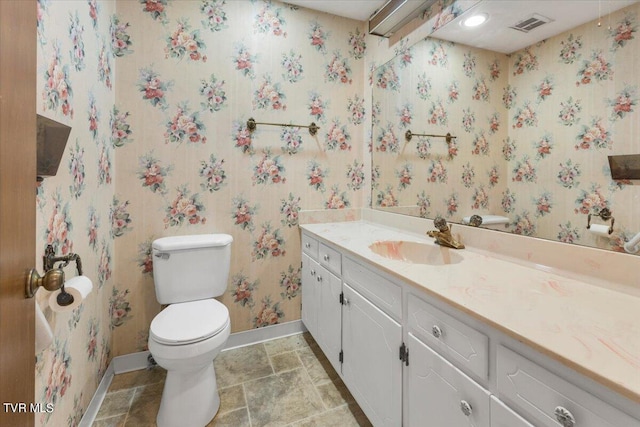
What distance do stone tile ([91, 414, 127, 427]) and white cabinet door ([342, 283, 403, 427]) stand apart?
113cm

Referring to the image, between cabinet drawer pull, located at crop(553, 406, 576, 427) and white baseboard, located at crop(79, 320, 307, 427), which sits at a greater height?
cabinet drawer pull, located at crop(553, 406, 576, 427)

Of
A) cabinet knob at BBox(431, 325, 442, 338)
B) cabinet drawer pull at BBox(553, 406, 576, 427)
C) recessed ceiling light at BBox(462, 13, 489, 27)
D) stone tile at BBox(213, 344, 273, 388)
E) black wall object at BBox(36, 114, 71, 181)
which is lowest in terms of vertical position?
stone tile at BBox(213, 344, 273, 388)

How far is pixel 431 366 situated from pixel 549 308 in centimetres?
38

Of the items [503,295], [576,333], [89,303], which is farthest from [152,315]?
[576,333]

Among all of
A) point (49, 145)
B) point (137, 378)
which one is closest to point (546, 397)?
point (49, 145)

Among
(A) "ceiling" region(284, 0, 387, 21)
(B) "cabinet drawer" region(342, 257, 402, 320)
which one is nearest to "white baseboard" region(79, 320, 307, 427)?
(B) "cabinet drawer" region(342, 257, 402, 320)

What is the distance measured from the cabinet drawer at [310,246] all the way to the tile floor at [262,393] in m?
0.70

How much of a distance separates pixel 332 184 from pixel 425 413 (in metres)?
1.60

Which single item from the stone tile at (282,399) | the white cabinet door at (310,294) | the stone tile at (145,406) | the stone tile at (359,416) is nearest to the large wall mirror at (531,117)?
the white cabinet door at (310,294)

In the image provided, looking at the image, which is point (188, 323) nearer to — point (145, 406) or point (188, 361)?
point (188, 361)

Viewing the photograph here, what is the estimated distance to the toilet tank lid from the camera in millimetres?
1646

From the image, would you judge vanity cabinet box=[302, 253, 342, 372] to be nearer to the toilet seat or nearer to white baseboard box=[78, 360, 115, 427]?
the toilet seat

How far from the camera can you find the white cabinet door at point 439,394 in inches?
29.5

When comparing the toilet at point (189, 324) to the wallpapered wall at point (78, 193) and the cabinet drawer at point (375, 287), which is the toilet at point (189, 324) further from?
the cabinet drawer at point (375, 287)
